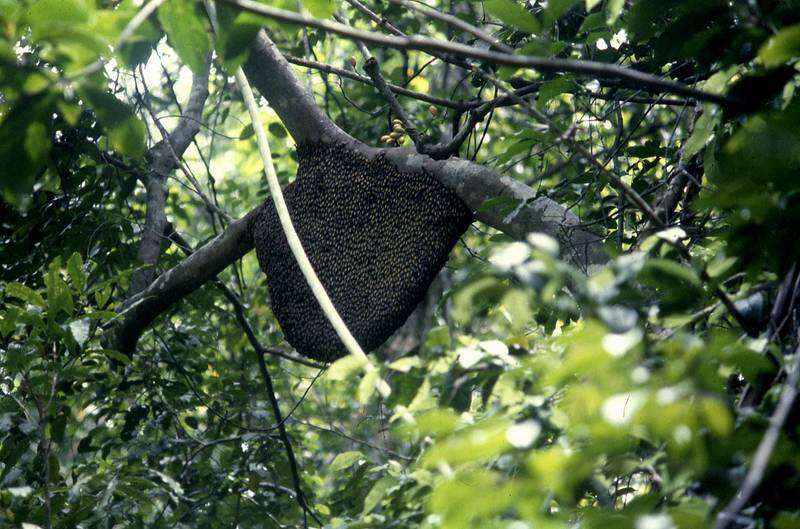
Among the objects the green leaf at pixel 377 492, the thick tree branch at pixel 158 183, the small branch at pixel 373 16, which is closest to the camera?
the green leaf at pixel 377 492

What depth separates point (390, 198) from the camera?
2.64 m

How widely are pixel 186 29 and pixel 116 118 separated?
18cm

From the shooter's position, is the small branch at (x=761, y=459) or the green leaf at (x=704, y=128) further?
the green leaf at (x=704, y=128)

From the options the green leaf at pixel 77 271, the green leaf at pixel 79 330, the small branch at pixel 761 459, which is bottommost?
the small branch at pixel 761 459

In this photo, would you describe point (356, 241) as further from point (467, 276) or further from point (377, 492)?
point (377, 492)

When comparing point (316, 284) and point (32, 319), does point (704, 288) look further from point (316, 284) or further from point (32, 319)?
point (32, 319)

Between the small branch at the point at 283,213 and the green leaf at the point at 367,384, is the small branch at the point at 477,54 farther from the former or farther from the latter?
the small branch at the point at 283,213

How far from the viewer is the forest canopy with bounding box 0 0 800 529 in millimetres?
958

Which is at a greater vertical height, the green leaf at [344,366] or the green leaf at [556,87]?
the green leaf at [556,87]

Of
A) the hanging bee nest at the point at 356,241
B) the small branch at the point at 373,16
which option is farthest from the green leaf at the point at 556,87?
the hanging bee nest at the point at 356,241

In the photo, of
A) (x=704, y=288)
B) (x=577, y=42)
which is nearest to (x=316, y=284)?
(x=704, y=288)

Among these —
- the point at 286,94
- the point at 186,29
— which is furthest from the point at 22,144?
the point at 286,94

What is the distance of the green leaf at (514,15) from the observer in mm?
1485

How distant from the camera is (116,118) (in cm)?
110
